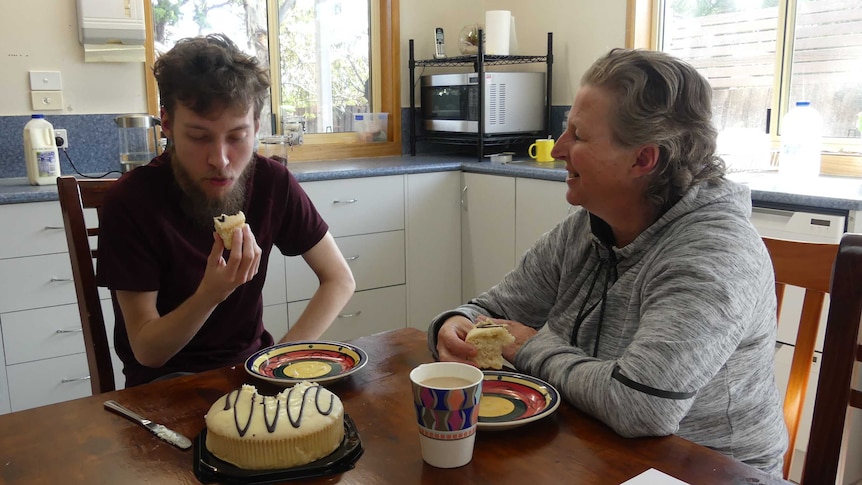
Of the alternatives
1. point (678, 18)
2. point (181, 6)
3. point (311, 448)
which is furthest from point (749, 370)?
point (181, 6)

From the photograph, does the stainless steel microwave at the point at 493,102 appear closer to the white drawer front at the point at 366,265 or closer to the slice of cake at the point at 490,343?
the white drawer front at the point at 366,265

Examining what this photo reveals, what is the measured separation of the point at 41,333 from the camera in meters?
2.64

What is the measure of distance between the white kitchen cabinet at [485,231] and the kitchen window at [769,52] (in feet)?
3.06

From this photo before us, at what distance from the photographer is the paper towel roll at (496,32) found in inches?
147

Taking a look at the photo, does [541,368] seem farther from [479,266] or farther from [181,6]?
[181,6]

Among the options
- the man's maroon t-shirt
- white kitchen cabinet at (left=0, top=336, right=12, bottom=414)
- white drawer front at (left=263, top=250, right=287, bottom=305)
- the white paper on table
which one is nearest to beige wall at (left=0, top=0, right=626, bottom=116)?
white drawer front at (left=263, top=250, right=287, bottom=305)

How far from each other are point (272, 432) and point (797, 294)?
191 cm

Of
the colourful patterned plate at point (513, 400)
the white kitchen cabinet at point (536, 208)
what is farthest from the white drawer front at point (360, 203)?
the colourful patterned plate at point (513, 400)

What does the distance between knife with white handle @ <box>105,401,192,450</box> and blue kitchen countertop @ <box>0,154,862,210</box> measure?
1.72 metres

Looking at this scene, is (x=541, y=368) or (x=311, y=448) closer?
(x=311, y=448)

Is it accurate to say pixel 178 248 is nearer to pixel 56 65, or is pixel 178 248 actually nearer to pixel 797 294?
pixel 797 294

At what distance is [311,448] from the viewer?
3.07ft

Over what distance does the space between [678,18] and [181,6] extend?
226 centimetres

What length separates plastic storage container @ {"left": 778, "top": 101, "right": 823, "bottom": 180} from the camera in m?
2.78
